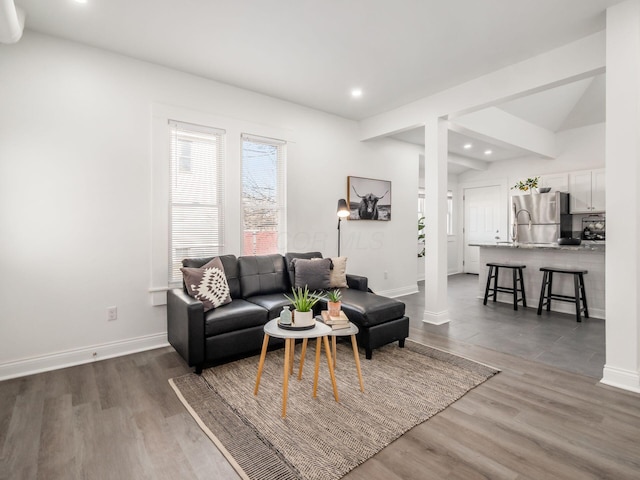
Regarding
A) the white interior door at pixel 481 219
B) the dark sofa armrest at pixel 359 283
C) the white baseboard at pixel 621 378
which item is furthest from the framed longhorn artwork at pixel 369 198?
the white interior door at pixel 481 219

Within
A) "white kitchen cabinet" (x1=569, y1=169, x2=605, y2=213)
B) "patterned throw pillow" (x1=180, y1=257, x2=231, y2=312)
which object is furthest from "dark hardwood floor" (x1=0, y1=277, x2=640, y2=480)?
"white kitchen cabinet" (x1=569, y1=169, x2=605, y2=213)

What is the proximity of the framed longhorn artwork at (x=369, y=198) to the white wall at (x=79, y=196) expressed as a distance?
1.97 metres

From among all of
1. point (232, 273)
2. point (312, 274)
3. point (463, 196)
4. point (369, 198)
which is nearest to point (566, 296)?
point (369, 198)

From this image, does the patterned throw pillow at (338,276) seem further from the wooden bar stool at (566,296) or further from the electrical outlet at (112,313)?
the wooden bar stool at (566,296)

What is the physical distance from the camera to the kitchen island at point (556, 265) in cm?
442

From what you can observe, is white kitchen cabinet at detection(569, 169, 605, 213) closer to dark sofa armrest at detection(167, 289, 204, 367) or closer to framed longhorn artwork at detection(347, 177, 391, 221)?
framed longhorn artwork at detection(347, 177, 391, 221)

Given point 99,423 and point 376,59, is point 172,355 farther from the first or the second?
point 376,59

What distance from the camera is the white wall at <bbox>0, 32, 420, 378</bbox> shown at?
2.73 m

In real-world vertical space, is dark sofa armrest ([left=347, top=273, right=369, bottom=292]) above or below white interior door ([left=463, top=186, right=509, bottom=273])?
below

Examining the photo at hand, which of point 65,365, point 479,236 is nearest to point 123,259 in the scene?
point 65,365

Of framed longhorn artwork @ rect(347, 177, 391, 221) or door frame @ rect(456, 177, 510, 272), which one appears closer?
framed longhorn artwork @ rect(347, 177, 391, 221)

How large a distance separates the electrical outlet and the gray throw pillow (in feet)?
5.98

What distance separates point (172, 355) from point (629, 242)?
3977 mm

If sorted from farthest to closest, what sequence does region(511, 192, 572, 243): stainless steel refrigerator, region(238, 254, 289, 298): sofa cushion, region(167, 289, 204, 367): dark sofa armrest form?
region(511, 192, 572, 243): stainless steel refrigerator
region(238, 254, 289, 298): sofa cushion
region(167, 289, 204, 367): dark sofa armrest
